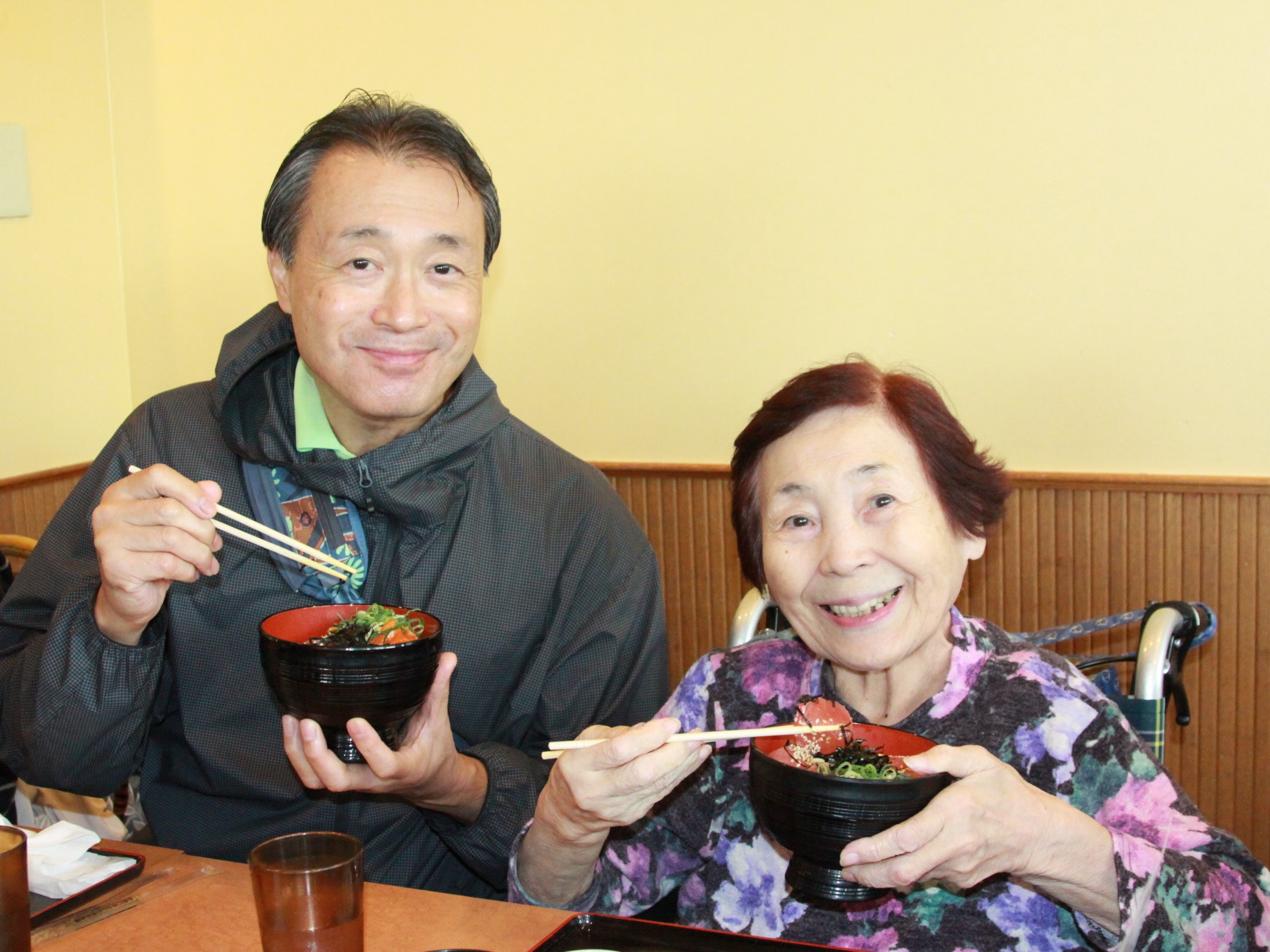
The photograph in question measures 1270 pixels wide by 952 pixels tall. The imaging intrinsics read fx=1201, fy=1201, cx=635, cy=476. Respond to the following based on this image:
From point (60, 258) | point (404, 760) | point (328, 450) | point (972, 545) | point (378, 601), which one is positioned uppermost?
point (60, 258)

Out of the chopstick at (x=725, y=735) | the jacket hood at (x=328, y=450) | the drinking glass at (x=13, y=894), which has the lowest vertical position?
the drinking glass at (x=13, y=894)

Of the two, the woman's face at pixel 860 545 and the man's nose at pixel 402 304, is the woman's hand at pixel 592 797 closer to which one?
the woman's face at pixel 860 545

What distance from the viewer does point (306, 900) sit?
38.7 inches

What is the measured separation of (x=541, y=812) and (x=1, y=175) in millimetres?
2703

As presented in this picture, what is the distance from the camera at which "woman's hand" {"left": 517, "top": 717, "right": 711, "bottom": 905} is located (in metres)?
1.19

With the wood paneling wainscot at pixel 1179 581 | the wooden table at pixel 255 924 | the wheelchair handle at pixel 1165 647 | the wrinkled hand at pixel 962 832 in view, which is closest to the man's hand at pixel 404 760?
the wooden table at pixel 255 924

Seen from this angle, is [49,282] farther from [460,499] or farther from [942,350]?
[942,350]

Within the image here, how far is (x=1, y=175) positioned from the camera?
3182 mm

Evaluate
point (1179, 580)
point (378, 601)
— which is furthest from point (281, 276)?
point (1179, 580)

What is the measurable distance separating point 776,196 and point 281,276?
1616 mm

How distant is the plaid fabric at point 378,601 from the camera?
1.62 metres

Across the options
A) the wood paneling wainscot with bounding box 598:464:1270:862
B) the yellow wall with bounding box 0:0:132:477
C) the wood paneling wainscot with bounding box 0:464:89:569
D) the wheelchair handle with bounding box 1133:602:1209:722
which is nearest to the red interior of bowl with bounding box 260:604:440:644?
the wheelchair handle with bounding box 1133:602:1209:722

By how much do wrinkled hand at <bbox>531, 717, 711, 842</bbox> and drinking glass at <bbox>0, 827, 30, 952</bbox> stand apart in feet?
1.64

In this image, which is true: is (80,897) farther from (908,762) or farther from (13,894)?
(908,762)
